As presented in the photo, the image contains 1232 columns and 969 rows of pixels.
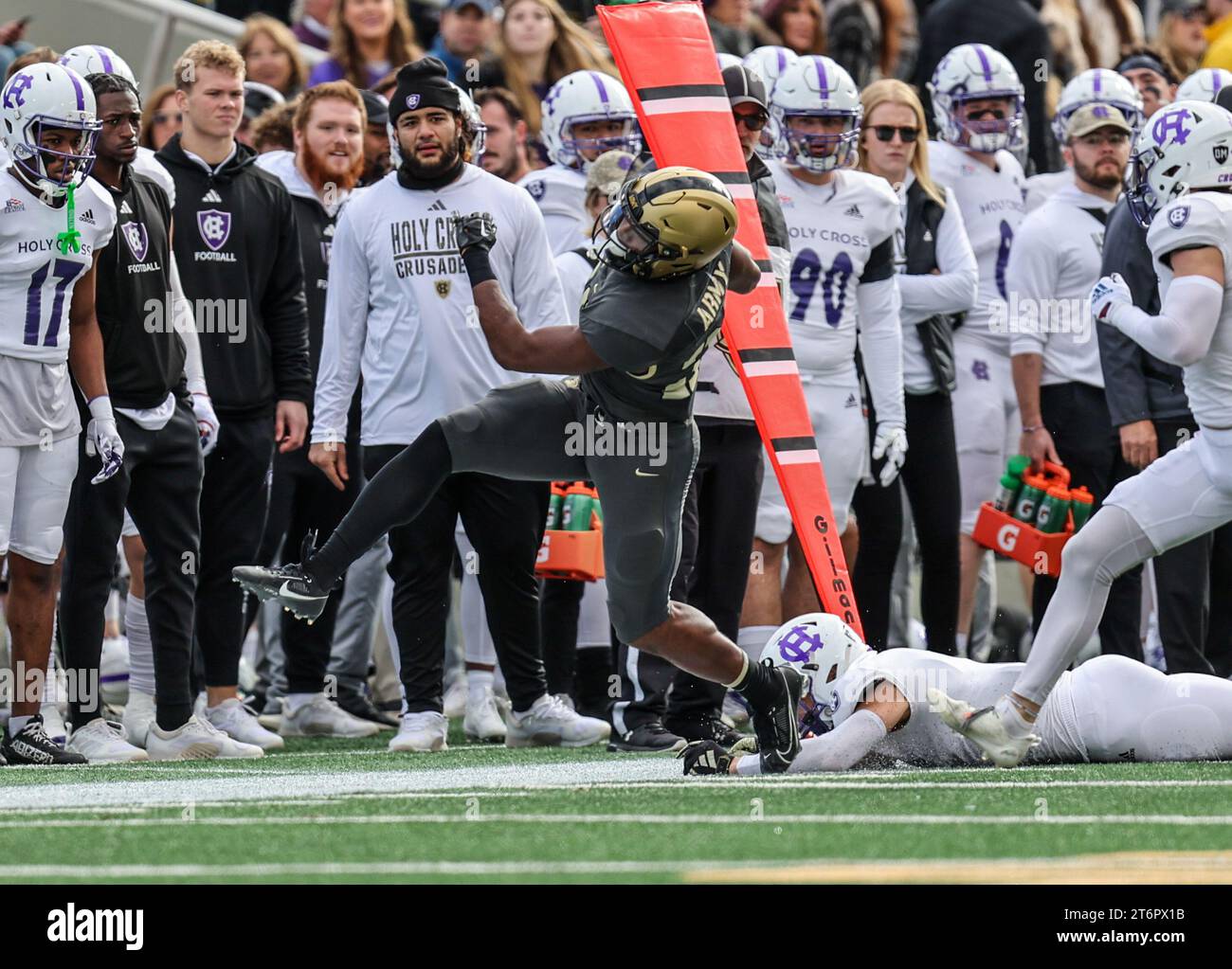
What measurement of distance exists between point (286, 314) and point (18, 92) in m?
1.64

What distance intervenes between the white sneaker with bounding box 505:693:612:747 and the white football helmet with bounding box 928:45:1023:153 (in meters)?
3.51

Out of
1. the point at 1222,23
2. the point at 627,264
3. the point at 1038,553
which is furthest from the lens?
the point at 1222,23

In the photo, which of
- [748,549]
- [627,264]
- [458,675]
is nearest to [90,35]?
[458,675]

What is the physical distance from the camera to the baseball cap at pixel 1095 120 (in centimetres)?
973

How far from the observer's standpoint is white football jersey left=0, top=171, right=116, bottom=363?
7.42m

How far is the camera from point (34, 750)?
24.5ft

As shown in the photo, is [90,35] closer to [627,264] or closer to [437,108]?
[437,108]

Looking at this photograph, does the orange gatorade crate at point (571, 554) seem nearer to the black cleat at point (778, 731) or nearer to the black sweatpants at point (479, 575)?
the black sweatpants at point (479, 575)

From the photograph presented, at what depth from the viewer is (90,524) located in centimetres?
776

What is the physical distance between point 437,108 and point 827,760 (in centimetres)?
284

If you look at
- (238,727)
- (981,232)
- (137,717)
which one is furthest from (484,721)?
(981,232)

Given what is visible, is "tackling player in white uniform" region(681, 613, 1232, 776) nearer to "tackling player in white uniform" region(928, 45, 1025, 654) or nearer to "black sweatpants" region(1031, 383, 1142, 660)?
"black sweatpants" region(1031, 383, 1142, 660)

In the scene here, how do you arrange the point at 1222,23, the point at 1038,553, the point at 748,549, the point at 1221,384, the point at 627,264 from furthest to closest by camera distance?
the point at 1222,23 < the point at 1038,553 < the point at 748,549 < the point at 1221,384 < the point at 627,264

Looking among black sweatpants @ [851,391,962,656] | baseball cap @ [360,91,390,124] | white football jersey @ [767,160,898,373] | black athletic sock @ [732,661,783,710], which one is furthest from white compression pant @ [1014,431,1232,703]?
baseball cap @ [360,91,390,124]
